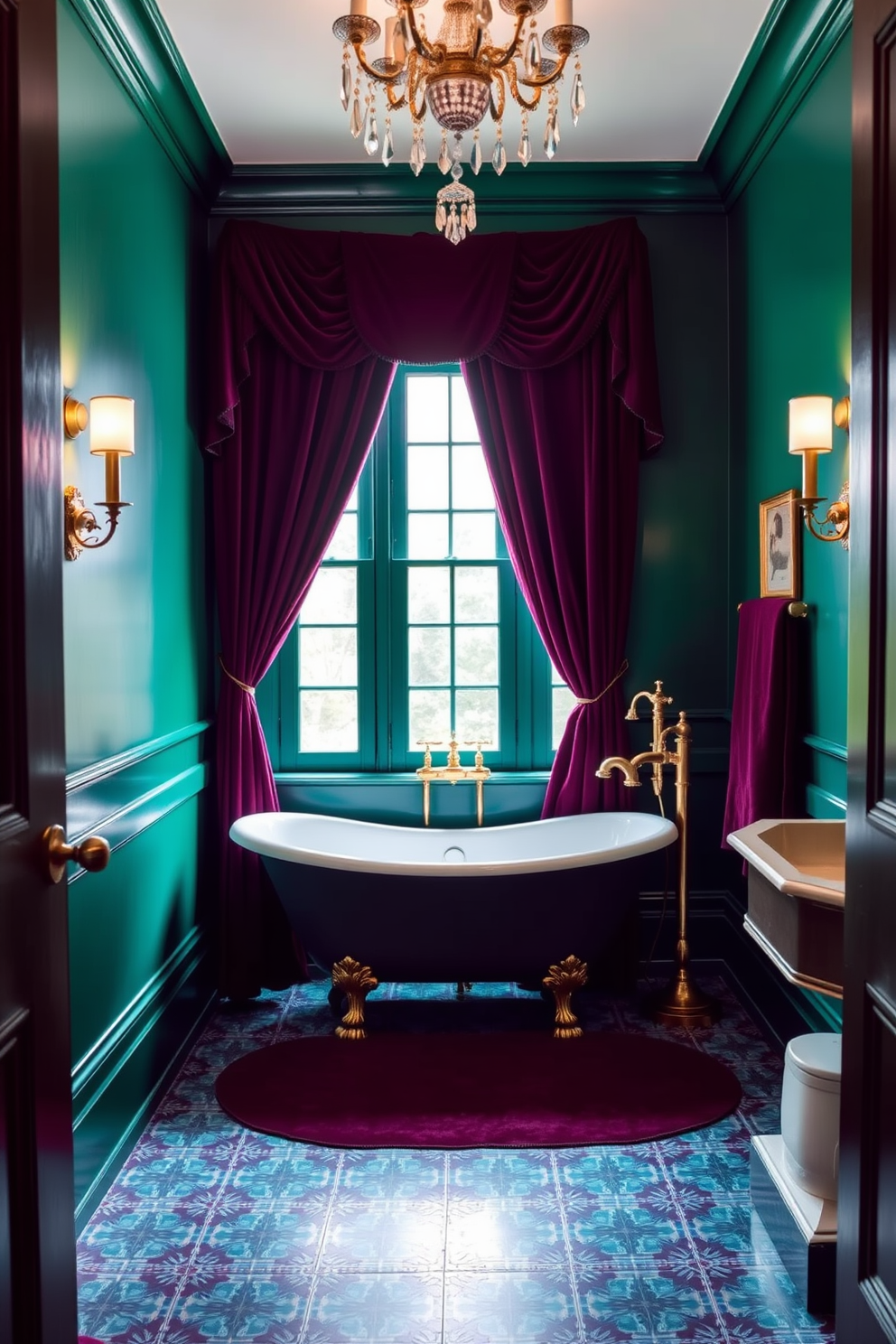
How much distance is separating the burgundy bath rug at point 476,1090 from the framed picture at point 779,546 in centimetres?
140

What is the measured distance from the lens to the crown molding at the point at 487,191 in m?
3.59

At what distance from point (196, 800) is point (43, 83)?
8.41ft

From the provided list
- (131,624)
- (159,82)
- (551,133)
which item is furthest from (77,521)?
(159,82)

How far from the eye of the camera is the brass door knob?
1.17 metres

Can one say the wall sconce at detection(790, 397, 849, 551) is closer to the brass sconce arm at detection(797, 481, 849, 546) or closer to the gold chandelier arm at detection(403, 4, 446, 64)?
the brass sconce arm at detection(797, 481, 849, 546)

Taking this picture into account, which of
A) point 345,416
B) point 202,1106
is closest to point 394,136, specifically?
point 345,416

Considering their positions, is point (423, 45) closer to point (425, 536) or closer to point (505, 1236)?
point (425, 536)

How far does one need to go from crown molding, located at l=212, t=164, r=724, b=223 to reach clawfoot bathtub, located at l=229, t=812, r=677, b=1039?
2.18 m

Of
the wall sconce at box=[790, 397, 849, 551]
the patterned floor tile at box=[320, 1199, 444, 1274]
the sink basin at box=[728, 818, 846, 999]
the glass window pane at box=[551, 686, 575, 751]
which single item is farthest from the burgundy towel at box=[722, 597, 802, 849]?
the patterned floor tile at box=[320, 1199, 444, 1274]

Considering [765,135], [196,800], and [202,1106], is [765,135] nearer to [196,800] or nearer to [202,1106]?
[196,800]

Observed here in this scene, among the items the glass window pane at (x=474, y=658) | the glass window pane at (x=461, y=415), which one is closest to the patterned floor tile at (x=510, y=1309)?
the glass window pane at (x=474, y=658)

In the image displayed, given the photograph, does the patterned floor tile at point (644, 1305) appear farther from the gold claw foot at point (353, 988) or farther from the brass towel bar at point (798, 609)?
the brass towel bar at point (798, 609)

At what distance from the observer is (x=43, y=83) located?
119 centimetres

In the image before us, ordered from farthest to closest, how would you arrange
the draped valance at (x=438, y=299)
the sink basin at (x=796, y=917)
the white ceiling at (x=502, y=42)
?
the draped valance at (x=438, y=299) < the white ceiling at (x=502, y=42) < the sink basin at (x=796, y=917)
